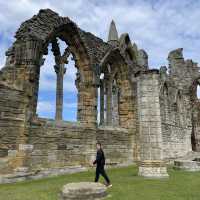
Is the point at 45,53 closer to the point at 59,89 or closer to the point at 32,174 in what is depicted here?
the point at 59,89

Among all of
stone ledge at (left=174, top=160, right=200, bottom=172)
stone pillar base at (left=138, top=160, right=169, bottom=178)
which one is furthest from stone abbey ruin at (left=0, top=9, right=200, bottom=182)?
stone ledge at (left=174, top=160, right=200, bottom=172)

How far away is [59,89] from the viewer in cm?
1031

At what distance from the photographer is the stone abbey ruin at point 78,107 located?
8.27 metres

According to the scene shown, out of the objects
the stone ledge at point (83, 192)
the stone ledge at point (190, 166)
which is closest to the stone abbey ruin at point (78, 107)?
the stone ledge at point (190, 166)

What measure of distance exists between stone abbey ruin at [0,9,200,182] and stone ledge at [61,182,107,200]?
3.35 metres

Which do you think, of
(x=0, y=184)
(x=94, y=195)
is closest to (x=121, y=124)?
(x=0, y=184)

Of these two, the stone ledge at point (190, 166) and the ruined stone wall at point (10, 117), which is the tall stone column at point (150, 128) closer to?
the stone ledge at point (190, 166)

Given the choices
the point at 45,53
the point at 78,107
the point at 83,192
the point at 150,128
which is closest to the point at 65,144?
the point at 78,107

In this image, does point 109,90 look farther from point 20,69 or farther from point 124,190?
point 124,190

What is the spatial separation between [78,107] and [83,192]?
20.8ft

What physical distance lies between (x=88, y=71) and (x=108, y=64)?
284cm

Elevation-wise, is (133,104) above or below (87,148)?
above

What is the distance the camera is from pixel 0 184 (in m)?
7.32

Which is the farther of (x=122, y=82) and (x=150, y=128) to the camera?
(x=122, y=82)
